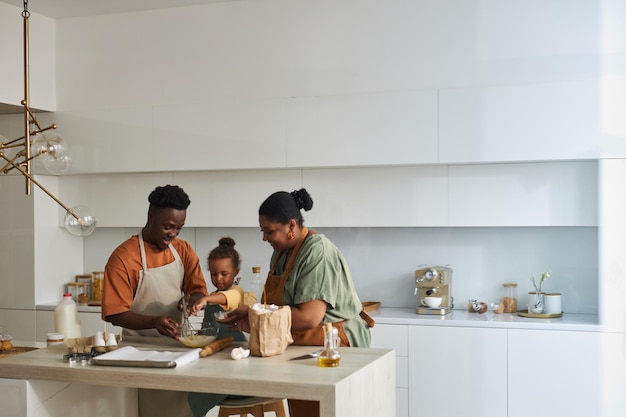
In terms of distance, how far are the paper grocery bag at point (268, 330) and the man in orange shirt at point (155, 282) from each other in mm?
436

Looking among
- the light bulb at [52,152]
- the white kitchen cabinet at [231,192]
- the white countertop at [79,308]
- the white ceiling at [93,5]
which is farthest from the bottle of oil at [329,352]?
the white ceiling at [93,5]

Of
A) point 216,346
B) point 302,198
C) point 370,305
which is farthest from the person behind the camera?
point 370,305

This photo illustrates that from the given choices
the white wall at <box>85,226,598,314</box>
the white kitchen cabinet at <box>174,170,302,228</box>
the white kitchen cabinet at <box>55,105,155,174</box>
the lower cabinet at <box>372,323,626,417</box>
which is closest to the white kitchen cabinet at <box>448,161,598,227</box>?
the white wall at <box>85,226,598,314</box>

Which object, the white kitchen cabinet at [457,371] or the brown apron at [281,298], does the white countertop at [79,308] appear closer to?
the white kitchen cabinet at [457,371]

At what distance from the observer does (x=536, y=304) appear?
464 centimetres

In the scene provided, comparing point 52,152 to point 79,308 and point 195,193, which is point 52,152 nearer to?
point 195,193

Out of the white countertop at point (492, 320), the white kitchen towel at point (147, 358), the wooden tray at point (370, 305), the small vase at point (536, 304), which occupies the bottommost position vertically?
the white countertop at point (492, 320)

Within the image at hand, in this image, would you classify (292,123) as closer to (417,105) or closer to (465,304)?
(417,105)

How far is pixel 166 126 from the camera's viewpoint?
5184mm

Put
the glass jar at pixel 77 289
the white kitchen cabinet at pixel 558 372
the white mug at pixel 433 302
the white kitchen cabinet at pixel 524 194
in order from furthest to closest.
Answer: the glass jar at pixel 77 289, the white mug at pixel 433 302, the white kitchen cabinet at pixel 524 194, the white kitchen cabinet at pixel 558 372

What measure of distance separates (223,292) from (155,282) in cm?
29

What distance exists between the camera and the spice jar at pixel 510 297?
4789mm

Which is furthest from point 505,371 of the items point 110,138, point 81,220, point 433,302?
point 110,138

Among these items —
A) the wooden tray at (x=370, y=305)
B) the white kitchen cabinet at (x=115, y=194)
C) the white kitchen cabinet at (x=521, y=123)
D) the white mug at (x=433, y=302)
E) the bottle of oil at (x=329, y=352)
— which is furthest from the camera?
the white kitchen cabinet at (x=115, y=194)
